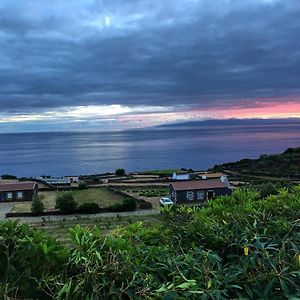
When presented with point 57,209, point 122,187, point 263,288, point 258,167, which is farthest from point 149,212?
point 258,167

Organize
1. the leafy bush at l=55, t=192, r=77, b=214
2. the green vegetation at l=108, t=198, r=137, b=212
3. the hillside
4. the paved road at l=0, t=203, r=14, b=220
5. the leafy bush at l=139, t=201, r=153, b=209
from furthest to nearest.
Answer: the hillside, the leafy bush at l=139, t=201, r=153, b=209, the paved road at l=0, t=203, r=14, b=220, the green vegetation at l=108, t=198, r=137, b=212, the leafy bush at l=55, t=192, r=77, b=214

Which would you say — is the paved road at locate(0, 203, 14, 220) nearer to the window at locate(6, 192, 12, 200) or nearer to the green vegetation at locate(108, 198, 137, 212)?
the window at locate(6, 192, 12, 200)

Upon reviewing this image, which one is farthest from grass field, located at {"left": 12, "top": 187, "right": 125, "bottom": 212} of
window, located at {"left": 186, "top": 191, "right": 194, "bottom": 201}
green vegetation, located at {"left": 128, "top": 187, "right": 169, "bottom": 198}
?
Answer: window, located at {"left": 186, "top": 191, "right": 194, "bottom": 201}

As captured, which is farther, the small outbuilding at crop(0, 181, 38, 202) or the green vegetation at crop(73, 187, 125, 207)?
the small outbuilding at crop(0, 181, 38, 202)

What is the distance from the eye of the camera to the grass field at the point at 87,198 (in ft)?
130

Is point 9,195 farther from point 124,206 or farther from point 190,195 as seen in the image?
point 190,195

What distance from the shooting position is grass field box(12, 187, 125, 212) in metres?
39.6

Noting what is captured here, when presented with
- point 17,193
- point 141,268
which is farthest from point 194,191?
point 141,268

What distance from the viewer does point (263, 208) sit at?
4418 millimetres

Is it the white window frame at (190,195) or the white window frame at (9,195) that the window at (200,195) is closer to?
the white window frame at (190,195)

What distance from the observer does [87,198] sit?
4384cm

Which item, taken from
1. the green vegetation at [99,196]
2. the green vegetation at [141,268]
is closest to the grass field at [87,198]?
the green vegetation at [99,196]

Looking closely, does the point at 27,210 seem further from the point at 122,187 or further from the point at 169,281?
→ the point at 169,281

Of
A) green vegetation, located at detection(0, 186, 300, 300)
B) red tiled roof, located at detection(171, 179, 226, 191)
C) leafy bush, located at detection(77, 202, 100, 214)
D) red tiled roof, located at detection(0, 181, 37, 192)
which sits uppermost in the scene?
green vegetation, located at detection(0, 186, 300, 300)
